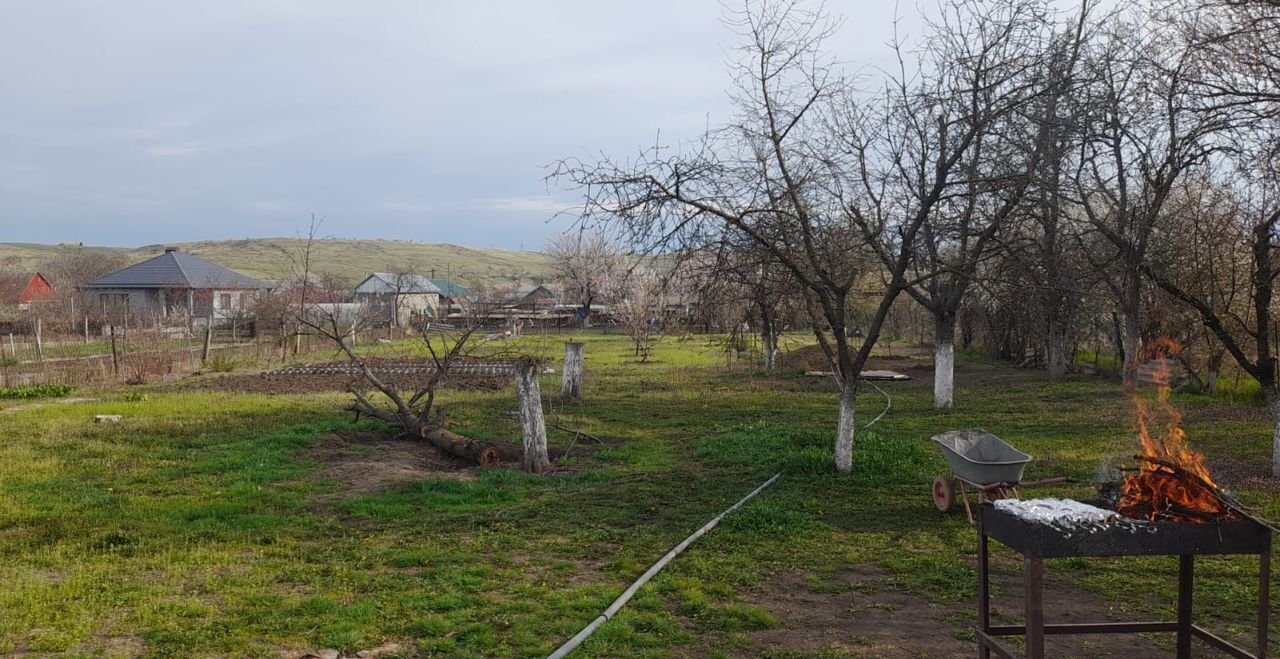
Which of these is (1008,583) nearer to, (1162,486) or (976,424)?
(1162,486)

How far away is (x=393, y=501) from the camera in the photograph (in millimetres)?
8227

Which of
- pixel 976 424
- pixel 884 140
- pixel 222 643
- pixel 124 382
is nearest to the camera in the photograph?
pixel 222 643

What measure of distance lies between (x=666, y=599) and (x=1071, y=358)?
21.0 metres

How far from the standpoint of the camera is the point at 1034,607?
3660 millimetres

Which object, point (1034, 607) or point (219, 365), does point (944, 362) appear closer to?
point (1034, 607)

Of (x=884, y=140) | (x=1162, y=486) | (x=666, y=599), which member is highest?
(x=884, y=140)

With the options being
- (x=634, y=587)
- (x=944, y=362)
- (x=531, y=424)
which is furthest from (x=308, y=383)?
(x=634, y=587)

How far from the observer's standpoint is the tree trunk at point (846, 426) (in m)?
9.13

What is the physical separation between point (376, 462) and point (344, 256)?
12082 cm

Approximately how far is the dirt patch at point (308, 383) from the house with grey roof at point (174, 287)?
23.8 m

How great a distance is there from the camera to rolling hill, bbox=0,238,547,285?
345 ft

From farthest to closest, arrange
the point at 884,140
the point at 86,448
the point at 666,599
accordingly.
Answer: the point at 86,448 < the point at 884,140 < the point at 666,599

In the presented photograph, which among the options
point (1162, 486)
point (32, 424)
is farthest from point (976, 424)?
point (32, 424)

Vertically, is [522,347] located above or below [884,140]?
below
